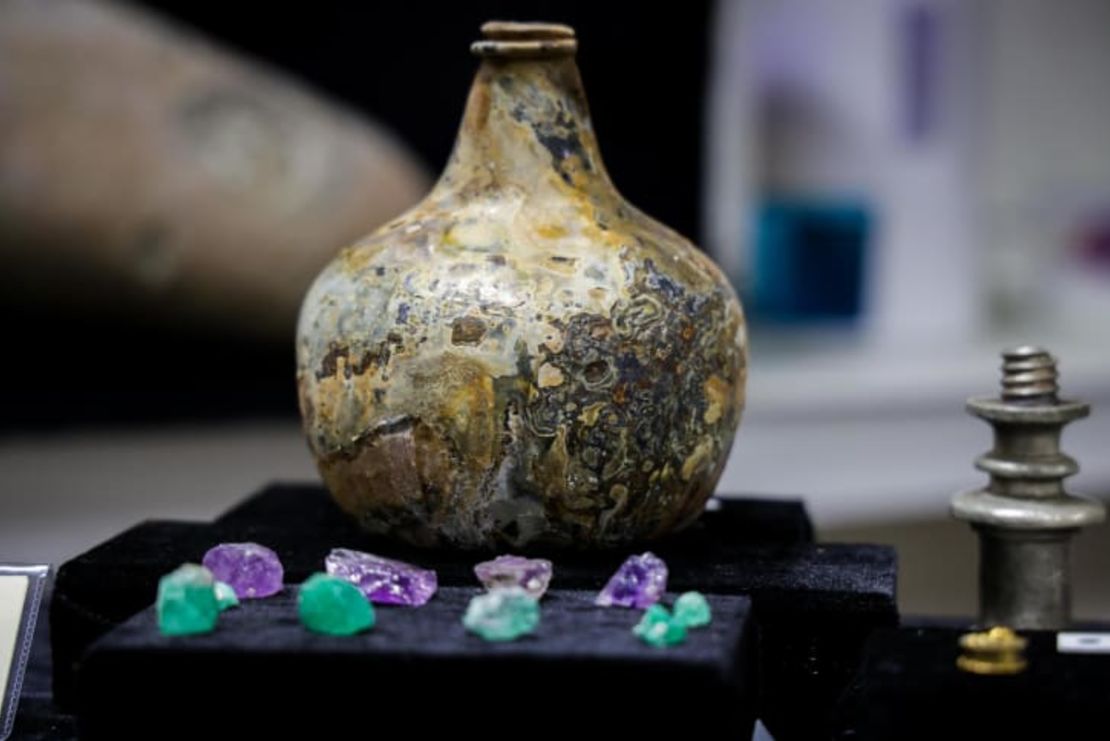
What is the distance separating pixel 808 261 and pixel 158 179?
981 millimetres

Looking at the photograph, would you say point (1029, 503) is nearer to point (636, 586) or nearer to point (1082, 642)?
point (1082, 642)

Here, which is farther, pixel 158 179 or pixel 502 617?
pixel 158 179

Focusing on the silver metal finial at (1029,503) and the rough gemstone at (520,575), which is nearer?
the rough gemstone at (520,575)

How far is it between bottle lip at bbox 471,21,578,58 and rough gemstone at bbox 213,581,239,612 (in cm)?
35

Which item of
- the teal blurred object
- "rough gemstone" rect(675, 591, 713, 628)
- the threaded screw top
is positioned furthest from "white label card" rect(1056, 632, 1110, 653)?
the teal blurred object

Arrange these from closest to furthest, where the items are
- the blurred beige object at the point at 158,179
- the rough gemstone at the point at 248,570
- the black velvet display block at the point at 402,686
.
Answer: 1. the black velvet display block at the point at 402,686
2. the rough gemstone at the point at 248,570
3. the blurred beige object at the point at 158,179

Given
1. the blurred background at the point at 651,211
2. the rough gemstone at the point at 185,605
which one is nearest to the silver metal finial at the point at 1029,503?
the rough gemstone at the point at 185,605

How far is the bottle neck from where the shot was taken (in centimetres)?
105

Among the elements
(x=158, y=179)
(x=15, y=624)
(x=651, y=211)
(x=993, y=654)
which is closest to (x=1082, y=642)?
(x=993, y=654)

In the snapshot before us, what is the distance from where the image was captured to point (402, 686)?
78 centimetres

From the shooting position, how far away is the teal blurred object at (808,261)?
2531mm

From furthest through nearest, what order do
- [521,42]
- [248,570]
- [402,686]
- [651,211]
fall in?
[651,211], [521,42], [248,570], [402,686]

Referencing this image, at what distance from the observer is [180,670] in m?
0.79

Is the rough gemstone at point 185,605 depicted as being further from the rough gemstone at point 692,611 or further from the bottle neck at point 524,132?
the bottle neck at point 524,132
